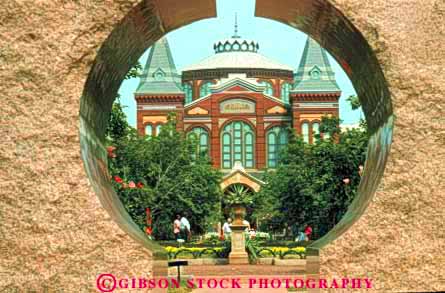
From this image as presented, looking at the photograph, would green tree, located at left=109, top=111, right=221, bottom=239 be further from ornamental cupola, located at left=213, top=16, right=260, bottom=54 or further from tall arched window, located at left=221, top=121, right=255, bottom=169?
ornamental cupola, located at left=213, top=16, right=260, bottom=54

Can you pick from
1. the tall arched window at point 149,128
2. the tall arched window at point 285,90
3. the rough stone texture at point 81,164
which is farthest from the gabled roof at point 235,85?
the rough stone texture at point 81,164

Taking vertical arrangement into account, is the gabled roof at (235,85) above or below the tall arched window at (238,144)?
above

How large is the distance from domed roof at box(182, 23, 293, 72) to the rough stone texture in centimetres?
8649

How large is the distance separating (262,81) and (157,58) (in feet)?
51.8

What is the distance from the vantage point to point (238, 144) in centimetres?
8262

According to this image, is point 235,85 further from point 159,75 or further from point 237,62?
point 237,62

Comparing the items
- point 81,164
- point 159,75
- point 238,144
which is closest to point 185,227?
point 81,164

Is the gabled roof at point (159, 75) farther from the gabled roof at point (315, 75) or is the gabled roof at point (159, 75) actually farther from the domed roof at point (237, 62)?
the gabled roof at point (315, 75)

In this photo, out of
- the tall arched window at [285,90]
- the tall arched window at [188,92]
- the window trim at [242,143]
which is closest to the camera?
the window trim at [242,143]

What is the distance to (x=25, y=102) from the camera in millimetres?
5102

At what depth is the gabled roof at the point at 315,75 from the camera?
256ft

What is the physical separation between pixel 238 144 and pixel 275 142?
13.0ft

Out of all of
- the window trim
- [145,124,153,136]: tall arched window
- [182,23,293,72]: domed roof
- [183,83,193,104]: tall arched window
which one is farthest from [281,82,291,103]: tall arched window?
[145,124,153,136]: tall arched window

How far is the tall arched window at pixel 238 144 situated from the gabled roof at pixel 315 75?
7.11m
